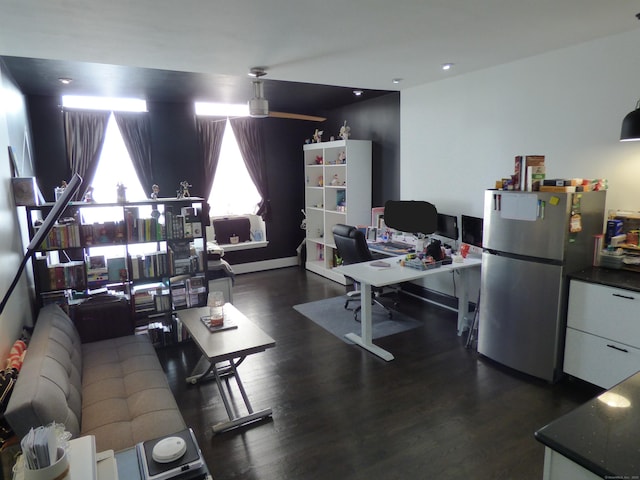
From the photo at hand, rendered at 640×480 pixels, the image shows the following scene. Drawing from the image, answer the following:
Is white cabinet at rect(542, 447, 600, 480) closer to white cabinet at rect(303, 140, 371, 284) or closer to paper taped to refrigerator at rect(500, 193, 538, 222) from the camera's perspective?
paper taped to refrigerator at rect(500, 193, 538, 222)

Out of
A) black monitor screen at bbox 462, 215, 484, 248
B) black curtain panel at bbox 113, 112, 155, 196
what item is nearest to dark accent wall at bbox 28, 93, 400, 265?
black curtain panel at bbox 113, 112, 155, 196

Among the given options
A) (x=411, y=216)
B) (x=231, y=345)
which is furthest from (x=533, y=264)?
(x=231, y=345)

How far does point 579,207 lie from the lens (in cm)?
306

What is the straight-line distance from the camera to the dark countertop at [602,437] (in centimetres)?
108

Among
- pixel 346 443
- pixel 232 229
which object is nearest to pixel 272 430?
pixel 346 443

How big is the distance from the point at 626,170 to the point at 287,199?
5.15 m

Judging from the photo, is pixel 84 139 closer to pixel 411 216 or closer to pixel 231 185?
pixel 231 185

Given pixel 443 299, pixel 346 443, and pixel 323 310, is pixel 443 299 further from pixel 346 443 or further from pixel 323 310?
pixel 346 443

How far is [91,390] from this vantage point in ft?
8.57

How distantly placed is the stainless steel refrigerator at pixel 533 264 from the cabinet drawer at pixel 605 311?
0.09 meters

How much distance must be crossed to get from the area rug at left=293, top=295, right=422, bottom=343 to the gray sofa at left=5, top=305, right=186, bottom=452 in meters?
2.03

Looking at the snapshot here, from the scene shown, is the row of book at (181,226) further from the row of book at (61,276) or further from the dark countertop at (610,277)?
the dark countertop at (610,277)

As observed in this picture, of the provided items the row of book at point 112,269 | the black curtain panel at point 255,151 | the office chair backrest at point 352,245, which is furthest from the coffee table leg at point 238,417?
the black curtain panel at point 255,151

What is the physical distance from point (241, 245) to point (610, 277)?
5.28m
